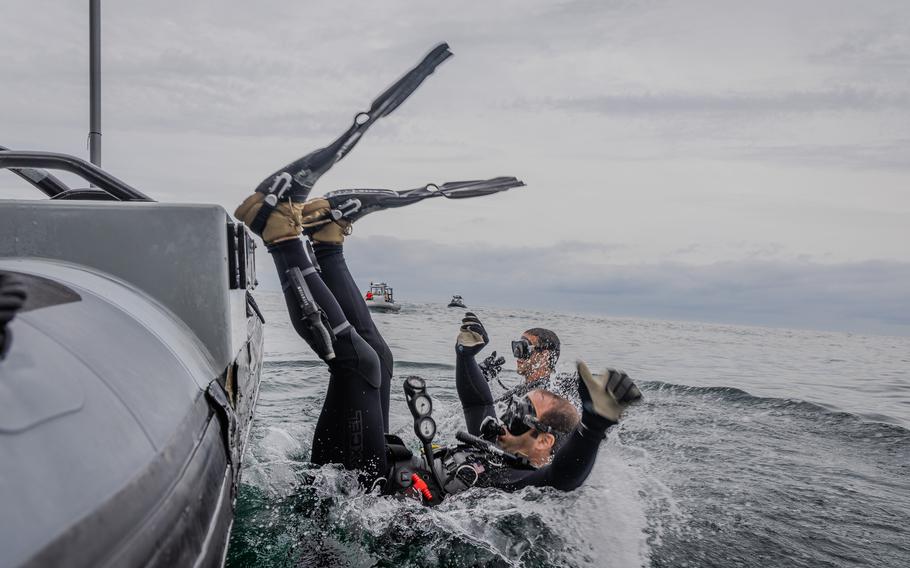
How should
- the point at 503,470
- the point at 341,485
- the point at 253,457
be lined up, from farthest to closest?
the point at 253,457, the point at 503,470, the point at 341,485

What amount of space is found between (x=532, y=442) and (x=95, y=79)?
16.9 ft

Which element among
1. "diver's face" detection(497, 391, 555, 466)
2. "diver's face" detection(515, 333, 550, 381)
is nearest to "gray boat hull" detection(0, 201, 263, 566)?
"diver's face" detection(497, 391, 555, 466)

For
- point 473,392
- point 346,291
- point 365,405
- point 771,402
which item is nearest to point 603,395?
Result: point 365,405

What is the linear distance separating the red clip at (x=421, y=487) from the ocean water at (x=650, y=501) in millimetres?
111

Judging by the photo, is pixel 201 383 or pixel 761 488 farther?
pixel 761 488

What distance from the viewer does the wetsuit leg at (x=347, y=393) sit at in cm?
345

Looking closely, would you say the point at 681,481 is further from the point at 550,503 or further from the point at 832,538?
the point at 550,503

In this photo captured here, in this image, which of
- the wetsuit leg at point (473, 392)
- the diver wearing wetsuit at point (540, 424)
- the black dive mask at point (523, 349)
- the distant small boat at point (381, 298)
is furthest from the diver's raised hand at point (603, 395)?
the distant small boat at point (381, 298)

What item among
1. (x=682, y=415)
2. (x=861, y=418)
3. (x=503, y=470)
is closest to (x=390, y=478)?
(x=503, y=470)

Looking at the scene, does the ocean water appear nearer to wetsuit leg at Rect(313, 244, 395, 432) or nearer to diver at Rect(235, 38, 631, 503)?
diver at Rect(235, 38, 631, 503)

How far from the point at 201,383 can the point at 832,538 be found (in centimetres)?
412

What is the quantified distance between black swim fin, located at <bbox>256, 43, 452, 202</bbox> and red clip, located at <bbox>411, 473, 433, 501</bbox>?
1.72m

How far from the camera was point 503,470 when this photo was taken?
12.8ft

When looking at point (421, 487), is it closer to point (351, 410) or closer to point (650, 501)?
point (351, 410)
